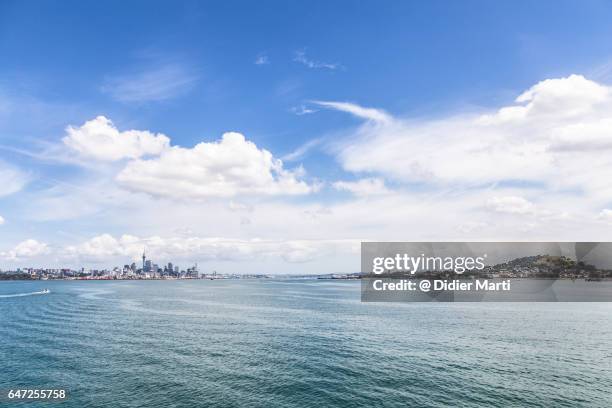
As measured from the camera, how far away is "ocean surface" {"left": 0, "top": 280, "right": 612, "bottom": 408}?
193ft

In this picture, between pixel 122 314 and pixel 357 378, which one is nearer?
pixel 357 378

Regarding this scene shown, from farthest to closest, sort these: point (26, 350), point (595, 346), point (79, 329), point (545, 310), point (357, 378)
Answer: point (545, 310), point (79, 329), point (595, 346), point (26, 350), point (357, 378)

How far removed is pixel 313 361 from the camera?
257 ft

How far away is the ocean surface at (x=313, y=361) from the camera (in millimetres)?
58688

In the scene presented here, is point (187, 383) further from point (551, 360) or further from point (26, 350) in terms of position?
point (551, 360)

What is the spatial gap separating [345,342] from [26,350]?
8150cm

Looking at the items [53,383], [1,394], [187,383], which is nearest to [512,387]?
[187,383]

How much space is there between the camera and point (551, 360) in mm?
79125

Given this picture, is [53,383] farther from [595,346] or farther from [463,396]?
[595,346]

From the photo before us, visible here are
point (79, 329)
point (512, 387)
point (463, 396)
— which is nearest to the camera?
point (463, 396)

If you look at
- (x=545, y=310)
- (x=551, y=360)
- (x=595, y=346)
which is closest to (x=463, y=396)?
(x=551, y=360)

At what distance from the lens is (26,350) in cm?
8650

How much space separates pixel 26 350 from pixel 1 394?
108ft

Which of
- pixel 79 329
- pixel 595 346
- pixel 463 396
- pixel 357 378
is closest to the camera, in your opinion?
pixel 463 396
